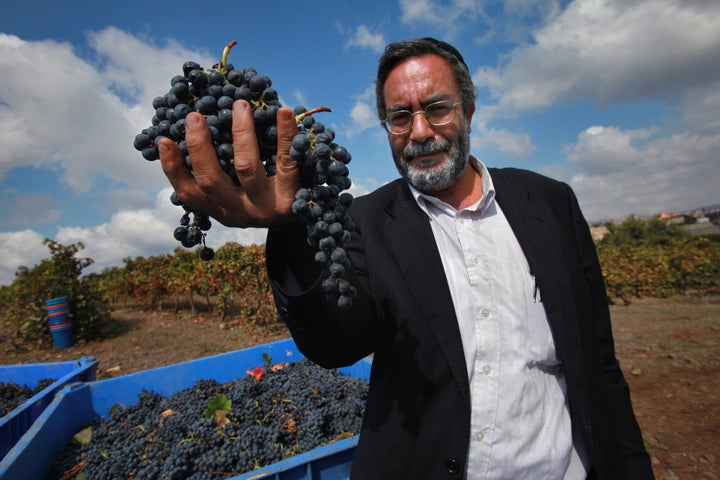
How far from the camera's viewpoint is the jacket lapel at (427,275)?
1527 millimetres

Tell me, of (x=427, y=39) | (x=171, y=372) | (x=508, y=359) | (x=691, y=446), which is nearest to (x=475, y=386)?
(x=508, y=359)

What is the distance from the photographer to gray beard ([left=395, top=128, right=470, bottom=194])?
188 centimetres

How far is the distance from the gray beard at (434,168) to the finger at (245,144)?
106 cm

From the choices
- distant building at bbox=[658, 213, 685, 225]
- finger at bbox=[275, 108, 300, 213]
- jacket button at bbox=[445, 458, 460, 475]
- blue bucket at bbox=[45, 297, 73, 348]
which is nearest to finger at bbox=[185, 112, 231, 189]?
finger at bbox=[275, 108, 300, 213]

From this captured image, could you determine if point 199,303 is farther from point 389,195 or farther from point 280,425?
point 389,195

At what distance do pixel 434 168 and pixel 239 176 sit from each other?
3.78 ft

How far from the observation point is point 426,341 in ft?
5.10

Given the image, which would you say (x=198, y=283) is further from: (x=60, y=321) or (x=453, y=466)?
(x=453, y=466)

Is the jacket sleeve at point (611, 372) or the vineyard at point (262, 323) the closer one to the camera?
the jacket sleeve at point (611, 372)

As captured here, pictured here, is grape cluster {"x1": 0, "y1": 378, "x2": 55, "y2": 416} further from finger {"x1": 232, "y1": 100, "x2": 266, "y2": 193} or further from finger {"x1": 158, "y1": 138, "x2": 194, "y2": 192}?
finger {"x1": 232, "y1": 100, "x2": 266, "y2": 193}

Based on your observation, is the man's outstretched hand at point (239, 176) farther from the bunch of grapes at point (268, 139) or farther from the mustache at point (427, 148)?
the mustache at point (427, 148)

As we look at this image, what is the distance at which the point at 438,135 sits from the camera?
1.93 metres

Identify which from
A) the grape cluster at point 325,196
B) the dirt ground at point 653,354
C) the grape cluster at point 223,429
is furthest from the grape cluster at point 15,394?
the grape cluster at point 325,196

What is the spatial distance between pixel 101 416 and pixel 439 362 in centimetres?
366
